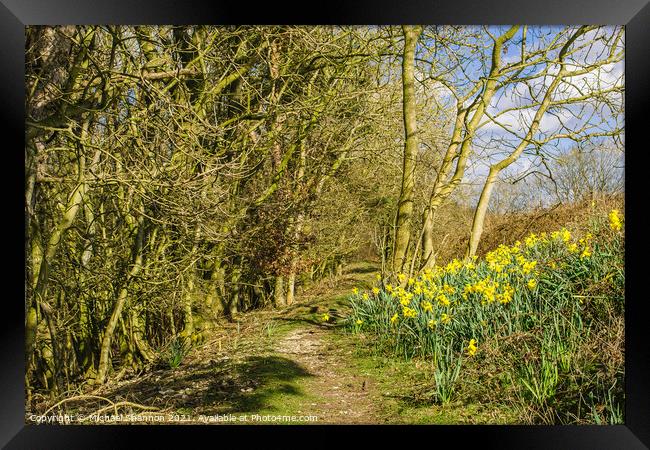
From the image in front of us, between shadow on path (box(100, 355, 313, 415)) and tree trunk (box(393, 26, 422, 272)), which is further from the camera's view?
tree trunk (box(393, 26, 422, 272))

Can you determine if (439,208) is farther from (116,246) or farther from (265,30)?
(116,246)

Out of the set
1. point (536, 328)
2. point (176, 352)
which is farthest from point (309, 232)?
point (536, 328)

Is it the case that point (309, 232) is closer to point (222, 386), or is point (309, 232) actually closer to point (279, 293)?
point (279, 293)

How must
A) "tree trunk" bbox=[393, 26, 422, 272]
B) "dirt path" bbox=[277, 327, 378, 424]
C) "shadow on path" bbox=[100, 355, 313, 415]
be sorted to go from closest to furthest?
"dirt path" bbox=[277, 327, 378, 424]
"shadow on path" bbox=[100, 355, 313, 415]
"tree trunk" bbox=[393, 26, 422, 272]

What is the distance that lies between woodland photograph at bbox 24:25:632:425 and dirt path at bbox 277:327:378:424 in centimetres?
2

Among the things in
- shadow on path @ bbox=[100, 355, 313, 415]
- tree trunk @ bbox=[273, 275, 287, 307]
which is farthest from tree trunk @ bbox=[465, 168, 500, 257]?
tree trunk @ bbox=[273, 275, 287, 307]

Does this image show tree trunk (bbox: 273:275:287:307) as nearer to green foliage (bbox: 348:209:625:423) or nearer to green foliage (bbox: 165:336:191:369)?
green foliage (bbox: 165:336:191:369)

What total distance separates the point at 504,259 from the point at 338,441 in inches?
86.9

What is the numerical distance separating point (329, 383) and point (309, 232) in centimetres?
230

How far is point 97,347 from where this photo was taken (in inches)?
195

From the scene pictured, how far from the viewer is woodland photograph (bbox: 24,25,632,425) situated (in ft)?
11.2

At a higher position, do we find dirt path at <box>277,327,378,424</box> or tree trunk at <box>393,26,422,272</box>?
tree trunk at <box>393,26,422,272</box>

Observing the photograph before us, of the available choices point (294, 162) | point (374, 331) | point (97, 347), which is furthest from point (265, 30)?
point (97, 347)
